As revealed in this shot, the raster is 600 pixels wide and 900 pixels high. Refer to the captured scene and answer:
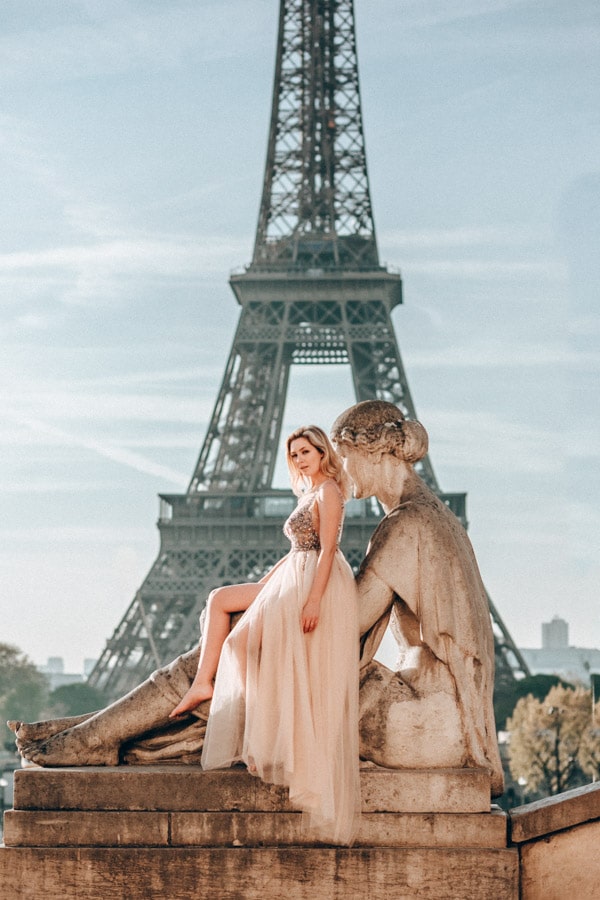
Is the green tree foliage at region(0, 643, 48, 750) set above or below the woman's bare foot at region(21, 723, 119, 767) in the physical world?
above

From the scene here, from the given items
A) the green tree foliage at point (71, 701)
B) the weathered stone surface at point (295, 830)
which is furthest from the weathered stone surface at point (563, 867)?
the green tree foliage at point (71, 701)

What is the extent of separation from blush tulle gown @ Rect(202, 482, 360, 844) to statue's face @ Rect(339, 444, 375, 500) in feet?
1.49

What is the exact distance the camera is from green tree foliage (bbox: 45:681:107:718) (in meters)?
68.5

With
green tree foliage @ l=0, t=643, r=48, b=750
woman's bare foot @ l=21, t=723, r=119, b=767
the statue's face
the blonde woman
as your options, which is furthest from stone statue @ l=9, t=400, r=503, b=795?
green tree foliage @ l=0, t=643, r=48, b=750

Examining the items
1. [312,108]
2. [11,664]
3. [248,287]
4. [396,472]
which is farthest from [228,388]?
[396,472]

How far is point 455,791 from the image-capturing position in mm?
5938

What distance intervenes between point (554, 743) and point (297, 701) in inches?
1559

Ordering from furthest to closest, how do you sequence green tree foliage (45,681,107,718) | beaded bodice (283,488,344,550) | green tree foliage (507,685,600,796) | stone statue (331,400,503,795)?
green tree foliage (45,681,107,718), green tree foliage (507,685,600,796), beaded bodice (283,488,344,550), stone statue (331,400,503,795)

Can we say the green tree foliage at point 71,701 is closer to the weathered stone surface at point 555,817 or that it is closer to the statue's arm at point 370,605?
the statue's arm at point 370,605

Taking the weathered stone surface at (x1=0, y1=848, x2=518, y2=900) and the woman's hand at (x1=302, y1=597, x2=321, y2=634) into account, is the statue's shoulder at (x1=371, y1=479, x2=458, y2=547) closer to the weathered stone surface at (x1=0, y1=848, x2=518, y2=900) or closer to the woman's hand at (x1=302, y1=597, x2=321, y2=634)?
the woman's hand at (x1=302, y1=597, x2=321, y2=634)

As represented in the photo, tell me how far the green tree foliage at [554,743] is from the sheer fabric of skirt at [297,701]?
3692cm

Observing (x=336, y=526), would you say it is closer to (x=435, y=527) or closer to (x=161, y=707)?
(x=435, y=527)

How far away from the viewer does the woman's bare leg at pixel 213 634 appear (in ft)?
20.7

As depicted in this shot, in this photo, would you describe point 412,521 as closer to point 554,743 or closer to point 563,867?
point 563,867
